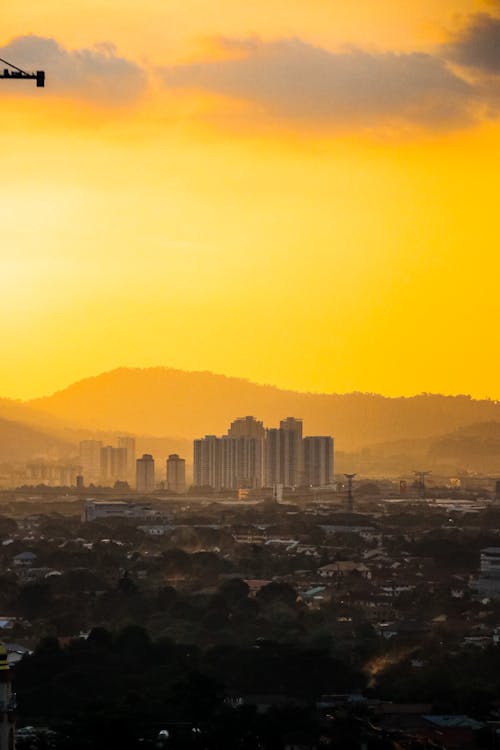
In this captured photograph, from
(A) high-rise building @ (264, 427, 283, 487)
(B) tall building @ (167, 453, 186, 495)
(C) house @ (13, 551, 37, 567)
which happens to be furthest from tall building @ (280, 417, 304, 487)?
(C) house @ (13, 551, 37, 567)

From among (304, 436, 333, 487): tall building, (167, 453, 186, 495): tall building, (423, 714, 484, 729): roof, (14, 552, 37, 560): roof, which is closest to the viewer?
(423, 714, 484, 729): roof

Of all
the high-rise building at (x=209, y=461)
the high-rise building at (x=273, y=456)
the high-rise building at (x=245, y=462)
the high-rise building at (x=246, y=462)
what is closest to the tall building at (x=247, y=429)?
the high-rise building at (x=246, y=462)

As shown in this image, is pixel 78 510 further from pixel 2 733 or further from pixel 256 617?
pixel 2 733

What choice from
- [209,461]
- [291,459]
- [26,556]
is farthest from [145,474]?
[26,556]

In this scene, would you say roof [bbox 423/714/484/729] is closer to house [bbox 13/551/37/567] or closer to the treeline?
the treeline

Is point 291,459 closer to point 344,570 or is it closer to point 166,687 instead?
point 344,570

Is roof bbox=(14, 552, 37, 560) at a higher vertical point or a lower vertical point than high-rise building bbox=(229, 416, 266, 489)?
lower

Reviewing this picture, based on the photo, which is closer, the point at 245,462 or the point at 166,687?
the point at 166,687
